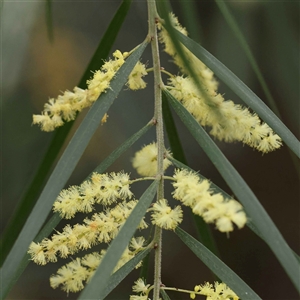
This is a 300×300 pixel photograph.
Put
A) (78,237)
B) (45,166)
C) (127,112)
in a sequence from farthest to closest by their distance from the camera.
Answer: (127,112) < (45,166) < (78,237)

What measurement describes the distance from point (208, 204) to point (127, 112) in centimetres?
89

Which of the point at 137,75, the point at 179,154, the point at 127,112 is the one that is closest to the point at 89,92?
the point at 137,75

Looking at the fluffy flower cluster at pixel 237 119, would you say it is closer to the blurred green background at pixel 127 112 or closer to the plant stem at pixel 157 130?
the plant stem at pixel 157 130

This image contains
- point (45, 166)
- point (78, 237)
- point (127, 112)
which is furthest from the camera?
point (127, 112)

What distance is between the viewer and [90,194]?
1.23 ft

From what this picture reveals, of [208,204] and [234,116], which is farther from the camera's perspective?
[234,116]

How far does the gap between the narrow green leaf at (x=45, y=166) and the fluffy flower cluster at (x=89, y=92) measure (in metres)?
0.08

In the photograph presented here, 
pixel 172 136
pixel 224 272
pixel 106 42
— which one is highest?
pixel 106 42

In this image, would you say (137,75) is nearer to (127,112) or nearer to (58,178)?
(58,178)

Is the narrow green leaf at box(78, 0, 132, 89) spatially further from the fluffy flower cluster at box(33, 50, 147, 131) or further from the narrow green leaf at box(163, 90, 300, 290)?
the narrow green leaf at box(163, 90, 300, 290)

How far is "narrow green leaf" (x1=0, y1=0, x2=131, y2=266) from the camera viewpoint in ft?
1.62

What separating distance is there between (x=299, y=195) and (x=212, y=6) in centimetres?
74

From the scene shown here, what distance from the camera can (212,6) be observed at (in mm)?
1003

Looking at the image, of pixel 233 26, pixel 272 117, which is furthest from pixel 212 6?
pixel 272 117
